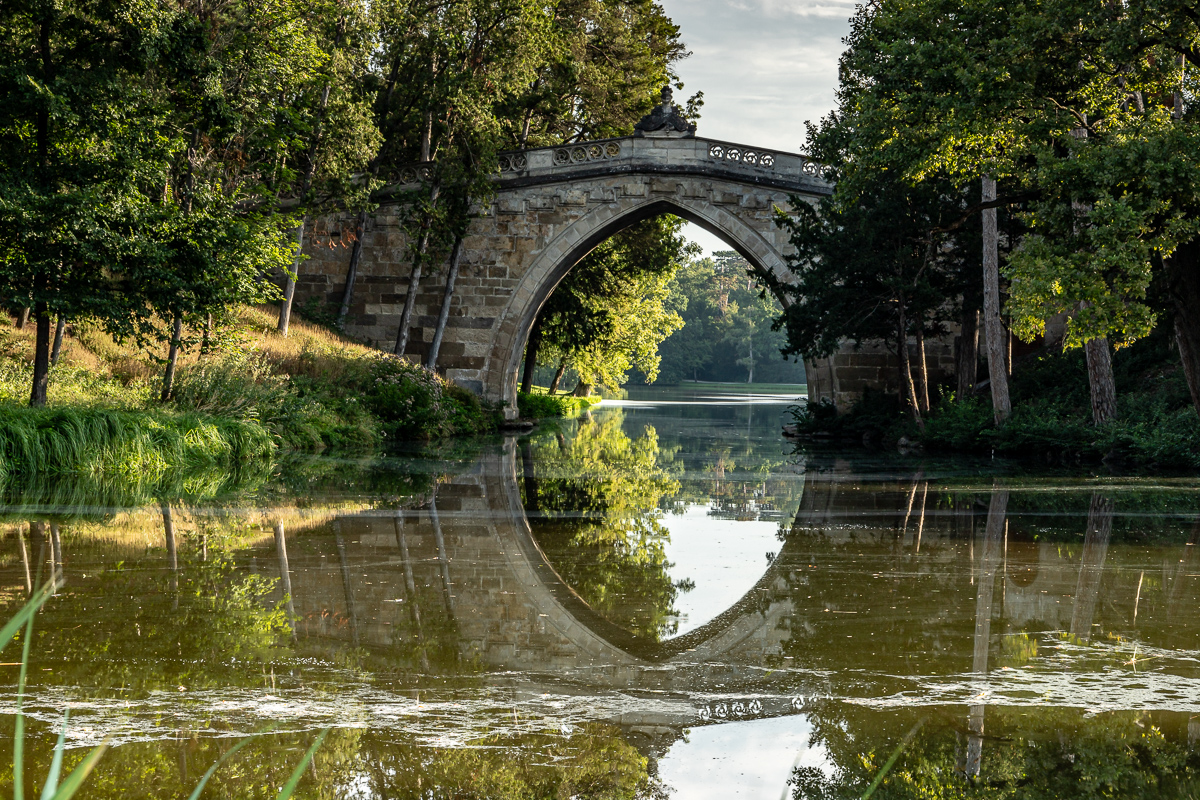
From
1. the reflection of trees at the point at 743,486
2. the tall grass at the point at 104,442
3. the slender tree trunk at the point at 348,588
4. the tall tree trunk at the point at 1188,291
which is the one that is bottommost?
the slender tree trunk at the point at 348,588

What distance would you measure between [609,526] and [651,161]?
17829 millimetres

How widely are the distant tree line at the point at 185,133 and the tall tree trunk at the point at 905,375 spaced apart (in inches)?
373

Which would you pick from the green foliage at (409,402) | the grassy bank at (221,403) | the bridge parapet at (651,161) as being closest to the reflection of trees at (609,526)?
the green foliage at (409,402)

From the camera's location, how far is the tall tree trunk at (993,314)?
58.0 feet

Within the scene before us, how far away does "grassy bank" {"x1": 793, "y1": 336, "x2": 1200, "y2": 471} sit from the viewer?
49.6ft

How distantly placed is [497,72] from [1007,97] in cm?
1345

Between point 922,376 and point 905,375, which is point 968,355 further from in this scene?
point 905,375

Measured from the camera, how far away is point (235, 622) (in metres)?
4.69

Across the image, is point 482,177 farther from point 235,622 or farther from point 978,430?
point 235,622

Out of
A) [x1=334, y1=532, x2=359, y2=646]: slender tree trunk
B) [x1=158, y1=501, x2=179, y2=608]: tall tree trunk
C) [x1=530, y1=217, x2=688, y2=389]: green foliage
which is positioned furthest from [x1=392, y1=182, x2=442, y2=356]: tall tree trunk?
[x1=334, y1=532, x2=359, y2=646]: slender tree trunk

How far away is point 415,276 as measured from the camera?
23953 mm

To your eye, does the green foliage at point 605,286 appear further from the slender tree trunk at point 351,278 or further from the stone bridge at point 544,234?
the slender tree trunk at point 351,278

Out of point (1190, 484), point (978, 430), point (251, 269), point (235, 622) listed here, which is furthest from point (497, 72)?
point (235, 622)

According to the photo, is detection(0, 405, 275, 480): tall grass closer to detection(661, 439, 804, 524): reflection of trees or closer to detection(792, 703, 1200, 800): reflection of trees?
detection(661, 439, 804, 524): reflection of trees
